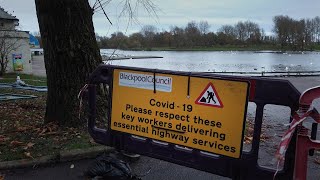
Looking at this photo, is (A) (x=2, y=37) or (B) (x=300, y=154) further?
(A) (x=2, y=37)

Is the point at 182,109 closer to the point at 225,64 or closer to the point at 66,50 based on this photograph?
the point at 66,50

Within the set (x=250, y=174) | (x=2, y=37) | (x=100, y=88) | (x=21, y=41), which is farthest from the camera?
(x=21, y=41)

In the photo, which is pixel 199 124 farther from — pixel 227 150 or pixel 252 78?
pixel 252 78

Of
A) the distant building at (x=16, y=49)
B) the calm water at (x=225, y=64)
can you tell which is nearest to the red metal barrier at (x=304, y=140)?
the calm water at (x=225, y=64)

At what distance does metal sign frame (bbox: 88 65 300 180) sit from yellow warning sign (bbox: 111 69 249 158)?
0.08m

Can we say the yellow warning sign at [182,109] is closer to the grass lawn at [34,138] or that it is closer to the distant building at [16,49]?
the grass lawn at [34,138]

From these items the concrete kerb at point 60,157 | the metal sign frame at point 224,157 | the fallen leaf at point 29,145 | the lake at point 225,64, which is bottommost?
the lake at point 225,64

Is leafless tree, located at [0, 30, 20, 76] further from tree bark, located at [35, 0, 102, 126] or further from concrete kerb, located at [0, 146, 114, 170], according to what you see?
concrete kerb, located at [0, 146, 114, 170]

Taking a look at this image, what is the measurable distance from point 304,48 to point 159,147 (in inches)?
5636

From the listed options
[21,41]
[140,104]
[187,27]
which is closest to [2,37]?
[21,41]

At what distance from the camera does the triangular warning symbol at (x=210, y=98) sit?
12.8 ft

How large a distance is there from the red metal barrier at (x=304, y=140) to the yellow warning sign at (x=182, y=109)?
54cm

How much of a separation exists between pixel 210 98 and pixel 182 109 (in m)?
0.36

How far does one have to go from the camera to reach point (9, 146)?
234 inches
